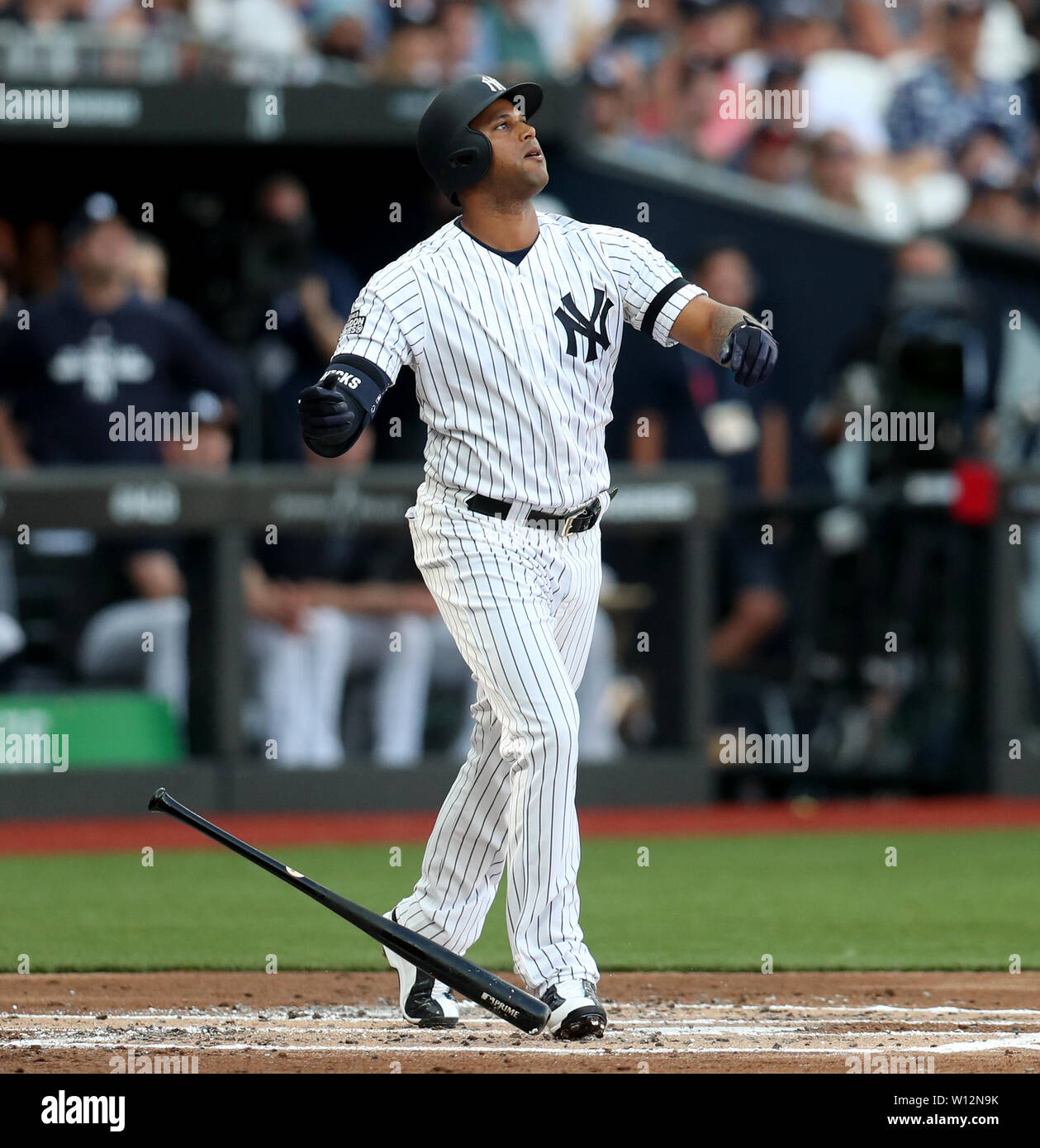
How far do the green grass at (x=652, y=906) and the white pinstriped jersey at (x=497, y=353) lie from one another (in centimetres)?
177

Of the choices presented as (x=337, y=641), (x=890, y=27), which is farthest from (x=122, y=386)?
(x=890, y=27)

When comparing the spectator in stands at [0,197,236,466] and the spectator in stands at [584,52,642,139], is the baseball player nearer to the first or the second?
the spectator in stands at [0,197,236,466]

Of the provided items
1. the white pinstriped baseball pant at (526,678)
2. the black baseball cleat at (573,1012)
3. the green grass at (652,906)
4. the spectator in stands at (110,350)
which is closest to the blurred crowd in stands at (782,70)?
the spectator in stands at (110,350)

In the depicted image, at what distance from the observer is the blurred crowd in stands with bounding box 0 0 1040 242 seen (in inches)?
419

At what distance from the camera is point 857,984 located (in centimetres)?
496

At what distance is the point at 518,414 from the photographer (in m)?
3.97

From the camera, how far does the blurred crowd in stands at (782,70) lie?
10.6m

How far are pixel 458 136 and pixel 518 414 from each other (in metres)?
0.56

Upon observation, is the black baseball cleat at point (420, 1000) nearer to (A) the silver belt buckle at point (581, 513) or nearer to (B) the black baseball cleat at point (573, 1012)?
(B) the black baseball cleat at point (573, 1012)

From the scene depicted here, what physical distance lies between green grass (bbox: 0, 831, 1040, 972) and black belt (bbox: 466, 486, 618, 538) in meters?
1.57

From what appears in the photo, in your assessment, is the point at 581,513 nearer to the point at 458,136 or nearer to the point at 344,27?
the point at 458,136

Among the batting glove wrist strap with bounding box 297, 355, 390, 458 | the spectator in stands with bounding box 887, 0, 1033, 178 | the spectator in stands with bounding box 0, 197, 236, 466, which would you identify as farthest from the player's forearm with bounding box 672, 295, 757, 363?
the spectator in stands with bounding box 887, 0, 1033, 178

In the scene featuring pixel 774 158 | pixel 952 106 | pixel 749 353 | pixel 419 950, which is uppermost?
pixel 952 106
